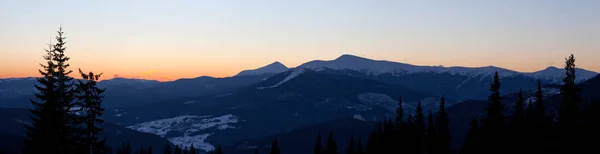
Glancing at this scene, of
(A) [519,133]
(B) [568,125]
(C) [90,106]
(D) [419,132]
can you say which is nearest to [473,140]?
(B) [568,125]

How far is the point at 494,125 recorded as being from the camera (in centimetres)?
4878

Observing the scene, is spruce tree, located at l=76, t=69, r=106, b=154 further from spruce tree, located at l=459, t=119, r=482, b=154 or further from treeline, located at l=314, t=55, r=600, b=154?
spruce tree, located at l=459, t=119, r=482, b=154

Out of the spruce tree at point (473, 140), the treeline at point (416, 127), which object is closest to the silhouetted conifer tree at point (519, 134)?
the treeline at point (416, 127)

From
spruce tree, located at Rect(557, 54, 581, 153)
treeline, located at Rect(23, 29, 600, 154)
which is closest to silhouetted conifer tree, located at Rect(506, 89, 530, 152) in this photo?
treeline, located at Rect(23, 29, 600, 154)

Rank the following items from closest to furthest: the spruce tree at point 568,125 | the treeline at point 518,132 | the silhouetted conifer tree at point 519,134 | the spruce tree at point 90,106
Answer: the spruce tree at point 90,106 < the treeline at point 518,132 < the silhouetted conifer tree at point 519,134 < the spruce tree at point 568,125

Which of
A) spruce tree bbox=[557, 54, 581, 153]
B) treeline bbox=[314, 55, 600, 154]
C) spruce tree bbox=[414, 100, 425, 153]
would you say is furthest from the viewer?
spruce tree bbox=[414, 100, 425, 153]

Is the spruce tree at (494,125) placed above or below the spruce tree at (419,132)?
above

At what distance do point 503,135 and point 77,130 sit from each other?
33739mm

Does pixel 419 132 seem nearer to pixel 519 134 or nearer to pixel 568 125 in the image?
pixel 568 125

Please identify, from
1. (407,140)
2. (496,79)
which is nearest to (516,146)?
(496,79)

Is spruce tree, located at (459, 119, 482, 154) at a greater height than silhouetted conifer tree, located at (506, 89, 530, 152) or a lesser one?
lesser

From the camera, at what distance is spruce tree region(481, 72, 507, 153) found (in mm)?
47531

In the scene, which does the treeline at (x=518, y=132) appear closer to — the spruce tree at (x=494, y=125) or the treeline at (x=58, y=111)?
the spruce tree at (x=494, y=125)

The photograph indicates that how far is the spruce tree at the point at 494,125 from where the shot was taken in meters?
47.5
